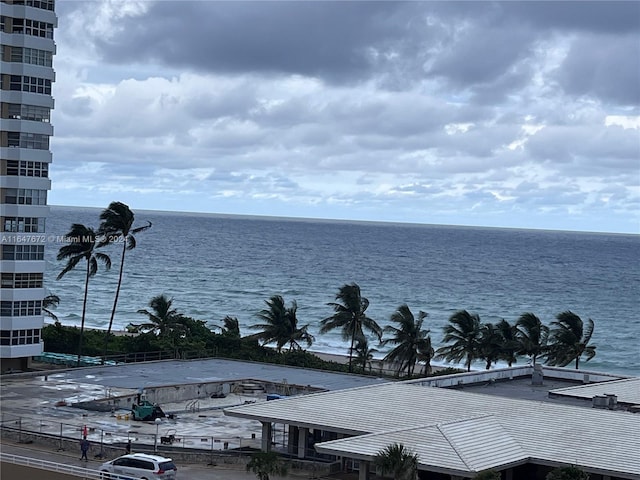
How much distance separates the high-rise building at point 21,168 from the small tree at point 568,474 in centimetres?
4053

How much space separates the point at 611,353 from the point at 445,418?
97841 mm

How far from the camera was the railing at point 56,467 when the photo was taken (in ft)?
130

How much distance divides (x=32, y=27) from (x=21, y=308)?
17574mm

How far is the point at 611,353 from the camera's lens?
449 ft

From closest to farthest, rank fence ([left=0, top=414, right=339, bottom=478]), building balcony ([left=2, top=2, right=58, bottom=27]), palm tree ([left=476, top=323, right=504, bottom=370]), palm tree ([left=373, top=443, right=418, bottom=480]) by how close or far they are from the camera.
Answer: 1. palm tree ([left=373, top=443, right=418, bottom=480])
2. fence ([left=0, top=414, right=339, bottom=478])
3. building balcony ([left=2, top=2, right=58, bottom=27])
4. palm tree ([left=476, top=323, right=504, bottom=370])

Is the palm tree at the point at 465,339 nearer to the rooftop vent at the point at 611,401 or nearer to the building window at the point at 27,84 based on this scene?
the rooftop vent at the point at 611,401

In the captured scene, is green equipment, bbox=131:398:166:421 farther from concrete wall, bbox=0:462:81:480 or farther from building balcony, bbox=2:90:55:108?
building balcony, bbox=2:90:55:108

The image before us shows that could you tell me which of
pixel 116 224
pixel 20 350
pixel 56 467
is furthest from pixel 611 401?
pixel 116 224

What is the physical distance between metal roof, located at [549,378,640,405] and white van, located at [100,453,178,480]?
20.6 meters

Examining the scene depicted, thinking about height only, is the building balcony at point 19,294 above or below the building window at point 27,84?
below

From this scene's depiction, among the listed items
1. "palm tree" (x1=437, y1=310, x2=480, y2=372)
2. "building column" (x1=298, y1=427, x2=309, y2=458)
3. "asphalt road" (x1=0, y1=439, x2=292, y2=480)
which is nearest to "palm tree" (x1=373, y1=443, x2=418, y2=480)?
"asphalt road" (x1=0, y1=439, x2=292, y2=480)

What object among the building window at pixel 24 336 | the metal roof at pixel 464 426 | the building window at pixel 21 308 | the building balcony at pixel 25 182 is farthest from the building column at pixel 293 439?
the building balcony at pixel 25 182

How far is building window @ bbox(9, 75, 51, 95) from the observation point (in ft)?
223

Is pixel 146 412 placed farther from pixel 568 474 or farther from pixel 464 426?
pixel 568 474
